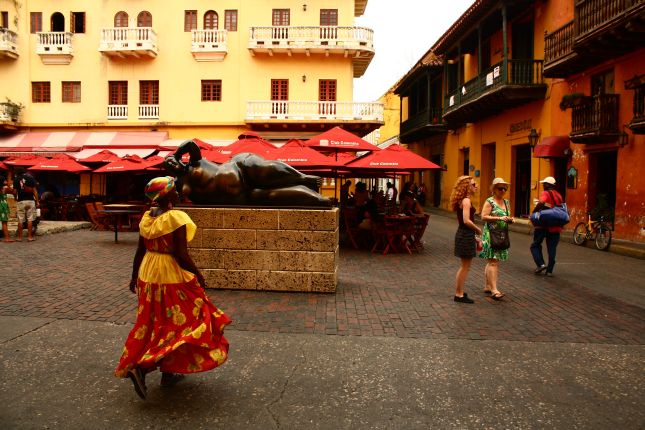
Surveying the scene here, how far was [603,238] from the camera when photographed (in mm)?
12828

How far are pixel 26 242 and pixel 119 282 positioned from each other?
→ 6.12m

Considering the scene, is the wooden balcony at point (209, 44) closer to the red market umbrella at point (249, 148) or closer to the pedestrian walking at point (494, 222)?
the red market umbrella at point (249, 148)

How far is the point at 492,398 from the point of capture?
3650 millimetres

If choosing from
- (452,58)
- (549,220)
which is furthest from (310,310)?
(452,58)

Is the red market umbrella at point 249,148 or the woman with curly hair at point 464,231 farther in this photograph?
the red market umbrella at point 249,148

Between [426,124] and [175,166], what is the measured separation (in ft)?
80.5

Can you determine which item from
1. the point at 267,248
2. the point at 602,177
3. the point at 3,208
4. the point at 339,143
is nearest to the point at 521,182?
the point at 602,177

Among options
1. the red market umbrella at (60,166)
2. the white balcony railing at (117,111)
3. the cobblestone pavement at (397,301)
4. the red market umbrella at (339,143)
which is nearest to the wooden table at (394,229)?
the cobblestone pavement at (397,301)

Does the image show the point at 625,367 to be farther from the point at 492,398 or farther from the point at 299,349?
the point at 299,349

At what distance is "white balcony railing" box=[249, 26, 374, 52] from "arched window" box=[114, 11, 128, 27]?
682 cm

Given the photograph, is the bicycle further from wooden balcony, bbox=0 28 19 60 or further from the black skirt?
wooden balcony, bbox=0 28 19 60

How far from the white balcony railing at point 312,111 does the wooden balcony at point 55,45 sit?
32.9ft

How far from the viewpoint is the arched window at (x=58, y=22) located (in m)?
27.3

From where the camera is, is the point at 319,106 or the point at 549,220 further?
the point at 319,106
